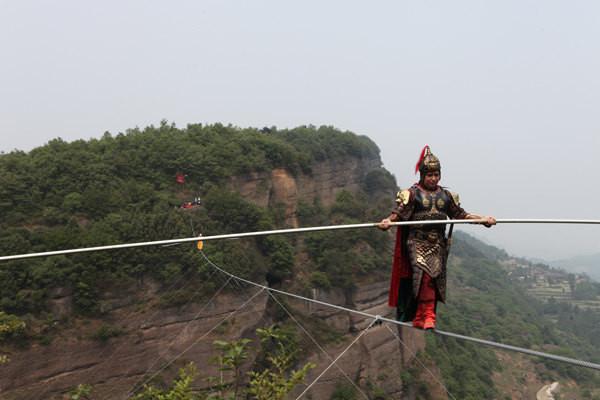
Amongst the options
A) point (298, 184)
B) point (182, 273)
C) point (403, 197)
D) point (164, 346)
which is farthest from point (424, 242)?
point (298, 184)

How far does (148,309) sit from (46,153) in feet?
39.3

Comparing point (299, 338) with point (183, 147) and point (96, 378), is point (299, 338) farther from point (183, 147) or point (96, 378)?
point (183, 147)

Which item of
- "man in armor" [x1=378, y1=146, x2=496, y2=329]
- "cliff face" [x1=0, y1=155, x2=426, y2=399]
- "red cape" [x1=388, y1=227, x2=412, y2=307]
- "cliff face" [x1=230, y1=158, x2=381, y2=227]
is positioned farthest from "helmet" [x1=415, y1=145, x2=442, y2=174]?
"cliff face" [x1=230, y1=158, x2=381, y2=227]

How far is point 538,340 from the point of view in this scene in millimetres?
47500

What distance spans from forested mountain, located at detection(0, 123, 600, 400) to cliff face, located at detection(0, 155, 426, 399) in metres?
0.06

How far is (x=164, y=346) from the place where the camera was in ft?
60.3

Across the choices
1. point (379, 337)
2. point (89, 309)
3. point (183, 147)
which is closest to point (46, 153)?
point (183, 147)

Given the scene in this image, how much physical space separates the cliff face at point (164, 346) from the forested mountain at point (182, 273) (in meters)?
0.06

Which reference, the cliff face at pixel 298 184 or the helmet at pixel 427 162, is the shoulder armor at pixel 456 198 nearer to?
the helmet at pixel 427 162

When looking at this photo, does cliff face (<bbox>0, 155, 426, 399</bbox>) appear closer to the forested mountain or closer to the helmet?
the forested mountain

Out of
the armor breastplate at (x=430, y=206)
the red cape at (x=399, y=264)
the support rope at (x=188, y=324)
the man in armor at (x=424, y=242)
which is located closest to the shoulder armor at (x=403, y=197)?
the man in armor at (x=424, y=242)

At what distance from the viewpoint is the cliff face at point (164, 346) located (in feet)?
51.4

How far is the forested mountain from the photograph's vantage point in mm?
16859

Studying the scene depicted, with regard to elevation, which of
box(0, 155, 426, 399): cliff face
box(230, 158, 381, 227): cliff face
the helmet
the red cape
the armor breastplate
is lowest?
box(0, 155, 426, 399): cliff face
